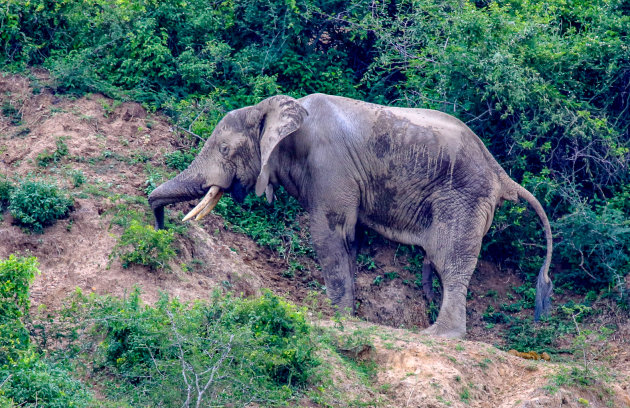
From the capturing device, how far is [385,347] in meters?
9.77

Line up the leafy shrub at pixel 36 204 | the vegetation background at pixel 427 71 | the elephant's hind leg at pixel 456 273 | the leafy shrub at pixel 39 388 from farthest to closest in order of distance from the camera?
1. the vegetation background at pixel 427 71
2. the elephant's hind leg at pixel 456 273
3. the leafy shrub at pixel 36 204
4. the leafy shrub at pixel 39 388

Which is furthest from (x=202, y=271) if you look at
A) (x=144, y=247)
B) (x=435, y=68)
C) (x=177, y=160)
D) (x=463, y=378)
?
(x=435, y=68)

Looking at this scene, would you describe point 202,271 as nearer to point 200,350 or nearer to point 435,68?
point 200,350

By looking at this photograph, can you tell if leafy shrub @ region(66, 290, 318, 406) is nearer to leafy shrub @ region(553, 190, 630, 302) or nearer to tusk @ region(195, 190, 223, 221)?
tusk @ region(195, 190, 223, 221)

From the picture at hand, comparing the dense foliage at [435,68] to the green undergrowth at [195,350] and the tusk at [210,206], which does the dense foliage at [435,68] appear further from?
the green undergrowth at [195,350]

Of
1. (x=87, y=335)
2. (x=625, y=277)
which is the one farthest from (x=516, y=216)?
(x=87, y=335)

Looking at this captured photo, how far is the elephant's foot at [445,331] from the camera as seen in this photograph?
36.0 ft

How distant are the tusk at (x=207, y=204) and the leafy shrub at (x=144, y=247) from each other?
82 cm

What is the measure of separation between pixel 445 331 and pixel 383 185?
71.9 inches

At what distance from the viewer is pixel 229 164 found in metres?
11.8

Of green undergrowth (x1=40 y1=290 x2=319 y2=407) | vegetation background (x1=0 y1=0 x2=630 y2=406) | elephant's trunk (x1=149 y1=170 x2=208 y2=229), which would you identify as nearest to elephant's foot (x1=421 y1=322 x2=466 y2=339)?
vegetation background (x1=0 y1=0 x2=630 y2=406)

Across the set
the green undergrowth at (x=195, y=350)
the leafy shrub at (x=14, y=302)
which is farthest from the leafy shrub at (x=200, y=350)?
the leafy shrub at (x=14, y=302)

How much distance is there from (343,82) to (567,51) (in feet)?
10.4

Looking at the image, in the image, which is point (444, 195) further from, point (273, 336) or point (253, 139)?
point (273, 336)
